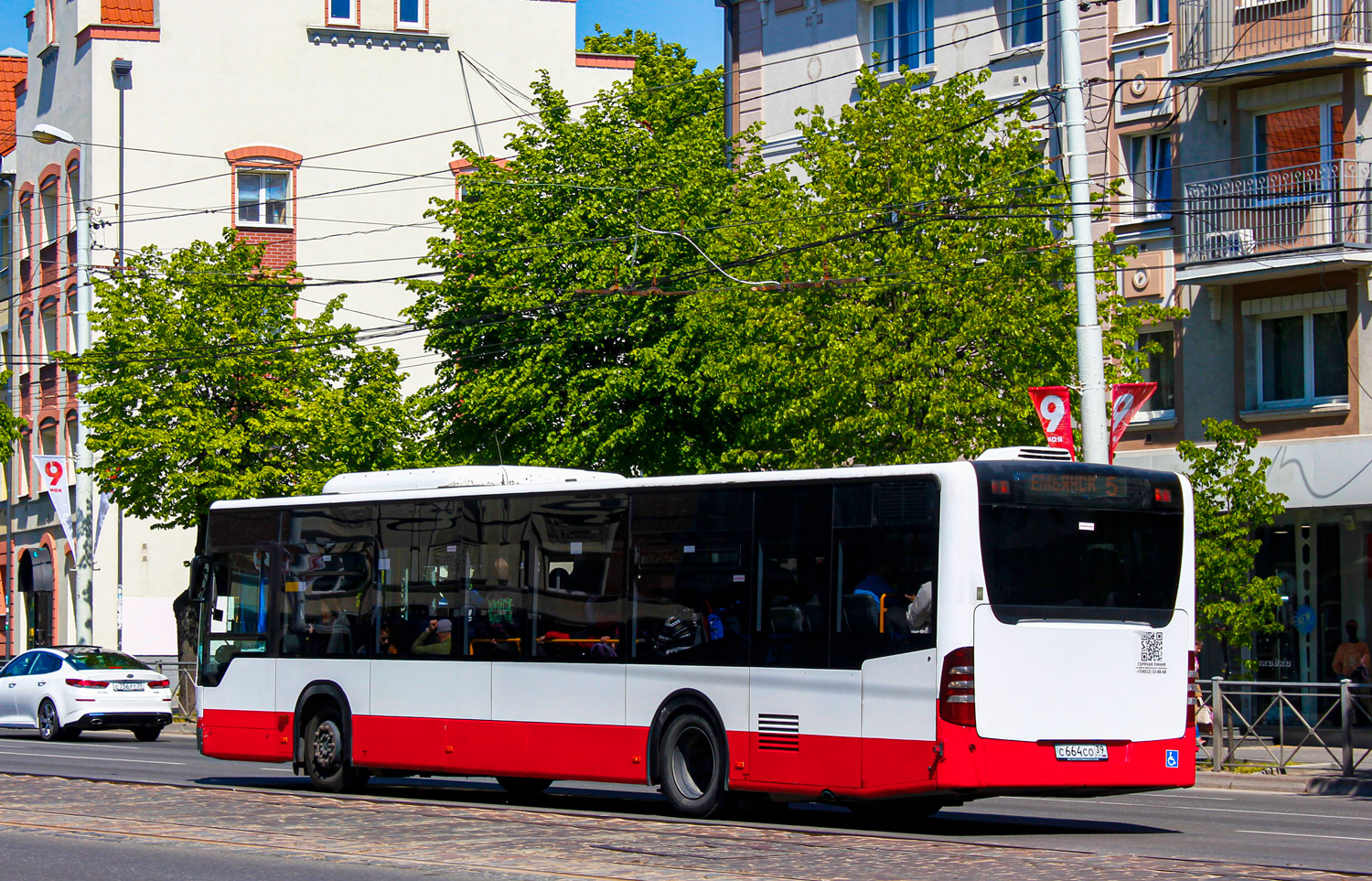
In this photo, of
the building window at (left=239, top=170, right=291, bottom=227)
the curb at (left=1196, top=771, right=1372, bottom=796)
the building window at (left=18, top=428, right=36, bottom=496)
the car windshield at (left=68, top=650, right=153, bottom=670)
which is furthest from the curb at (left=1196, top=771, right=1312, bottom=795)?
the building window at (left=18, top=428, right=36, bottom=496)

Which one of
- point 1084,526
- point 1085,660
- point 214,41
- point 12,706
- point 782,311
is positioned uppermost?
point 214,41

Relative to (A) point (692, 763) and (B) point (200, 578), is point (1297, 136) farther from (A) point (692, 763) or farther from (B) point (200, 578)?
(B) point (200, 578)

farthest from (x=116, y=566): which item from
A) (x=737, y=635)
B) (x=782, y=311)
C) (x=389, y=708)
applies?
(x=737, y=635)

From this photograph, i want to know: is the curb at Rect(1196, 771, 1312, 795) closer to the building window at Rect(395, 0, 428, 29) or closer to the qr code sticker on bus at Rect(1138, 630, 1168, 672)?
the qr code sticker on bus at Rect(1138, 630, 1168, 672)

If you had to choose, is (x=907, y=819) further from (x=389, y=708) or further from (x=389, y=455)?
(x=389, y=455)

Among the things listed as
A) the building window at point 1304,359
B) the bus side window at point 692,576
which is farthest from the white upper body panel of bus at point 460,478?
the building window at point 1304,359

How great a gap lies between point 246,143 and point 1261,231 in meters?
29.7

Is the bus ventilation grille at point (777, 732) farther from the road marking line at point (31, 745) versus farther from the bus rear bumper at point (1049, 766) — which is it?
the road marking line at point (31, 745)

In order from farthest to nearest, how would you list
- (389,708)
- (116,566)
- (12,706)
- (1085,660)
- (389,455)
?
(116,566) < (389,455) < (12,706) < (389,708) < (1085,660)

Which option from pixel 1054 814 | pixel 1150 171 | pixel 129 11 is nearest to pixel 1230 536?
pixel 1054 814

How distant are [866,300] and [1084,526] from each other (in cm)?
1231

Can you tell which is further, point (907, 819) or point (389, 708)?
point (389, 708)

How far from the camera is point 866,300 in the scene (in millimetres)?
25984

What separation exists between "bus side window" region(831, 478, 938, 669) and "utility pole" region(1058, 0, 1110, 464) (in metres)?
6.03
